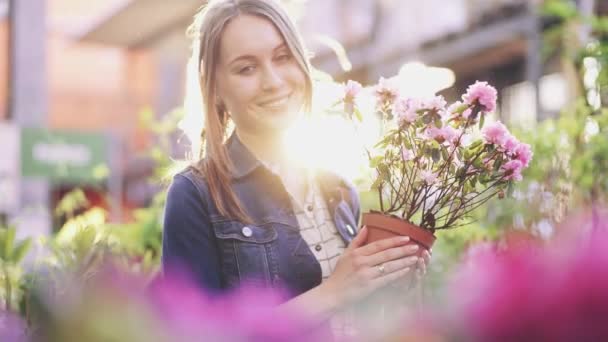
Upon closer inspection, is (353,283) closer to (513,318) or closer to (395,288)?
(395,288)

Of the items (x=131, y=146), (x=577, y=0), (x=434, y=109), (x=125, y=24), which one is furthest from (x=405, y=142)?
(x=131, y=146)

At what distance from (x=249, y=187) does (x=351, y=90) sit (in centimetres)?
39

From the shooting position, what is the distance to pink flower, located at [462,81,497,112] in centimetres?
131

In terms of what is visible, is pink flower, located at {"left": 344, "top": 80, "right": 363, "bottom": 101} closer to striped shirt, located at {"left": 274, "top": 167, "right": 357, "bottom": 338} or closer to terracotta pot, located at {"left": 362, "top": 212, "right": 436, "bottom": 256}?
terracotta pot, located at {"left": 362, "top": 212, "right": 436, "bottom": 256}

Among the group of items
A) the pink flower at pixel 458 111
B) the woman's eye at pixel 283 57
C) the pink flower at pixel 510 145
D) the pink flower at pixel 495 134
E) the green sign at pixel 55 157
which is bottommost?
the pink flower at pixel 510 145

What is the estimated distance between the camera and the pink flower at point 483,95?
131cm

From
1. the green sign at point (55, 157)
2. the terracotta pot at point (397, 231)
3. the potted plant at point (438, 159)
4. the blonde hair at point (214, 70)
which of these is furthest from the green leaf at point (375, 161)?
the green sign at point (55, 157)

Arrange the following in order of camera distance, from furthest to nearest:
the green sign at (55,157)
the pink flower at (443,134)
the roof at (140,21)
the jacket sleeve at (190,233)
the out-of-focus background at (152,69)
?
the roof at (140,21)
the green sign at (55,157)
the out-of-focus background at (152,69)
the jacket sleeve at (190,233)
the pink flower at (443,134)

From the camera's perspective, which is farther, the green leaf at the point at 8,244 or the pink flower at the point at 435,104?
the green leaf at the point at 8,244

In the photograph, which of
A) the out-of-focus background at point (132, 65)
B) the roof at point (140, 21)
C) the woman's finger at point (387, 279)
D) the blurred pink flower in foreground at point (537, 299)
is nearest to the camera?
the blurred pink flower in foreground at point (537, 299)

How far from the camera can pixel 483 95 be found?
1319 millimetres

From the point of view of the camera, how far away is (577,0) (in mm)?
8617

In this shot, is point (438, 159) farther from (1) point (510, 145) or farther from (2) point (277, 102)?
(2) point (277, 102)

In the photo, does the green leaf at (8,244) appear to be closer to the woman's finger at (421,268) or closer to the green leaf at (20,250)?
the green leaf at (20,250)
